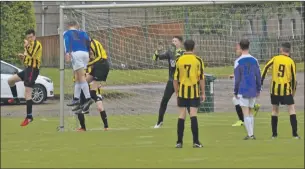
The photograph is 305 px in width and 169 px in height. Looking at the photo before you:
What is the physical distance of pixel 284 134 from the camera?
17188mm

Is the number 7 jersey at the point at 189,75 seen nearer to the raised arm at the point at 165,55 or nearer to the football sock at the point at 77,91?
the football sock at the point at 77,91

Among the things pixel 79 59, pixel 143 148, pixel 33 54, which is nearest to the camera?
pixel 143 148

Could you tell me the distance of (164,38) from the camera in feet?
75.8

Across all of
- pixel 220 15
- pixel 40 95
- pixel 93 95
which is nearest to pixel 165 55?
pixel 93 95

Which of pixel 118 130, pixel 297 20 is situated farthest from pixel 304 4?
pixel 118 130

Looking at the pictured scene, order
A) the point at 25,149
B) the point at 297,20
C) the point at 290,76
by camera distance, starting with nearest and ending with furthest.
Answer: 1. the point at 25,149
2. the point at 290,76
3. the point at 297,20

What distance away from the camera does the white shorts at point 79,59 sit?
17.0 meters

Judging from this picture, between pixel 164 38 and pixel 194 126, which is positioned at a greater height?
pixel 164 38

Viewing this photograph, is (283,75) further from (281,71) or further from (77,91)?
(77,91)

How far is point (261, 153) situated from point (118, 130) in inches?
241

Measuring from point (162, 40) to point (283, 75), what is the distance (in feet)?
25.5

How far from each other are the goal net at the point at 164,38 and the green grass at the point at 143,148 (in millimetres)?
2240

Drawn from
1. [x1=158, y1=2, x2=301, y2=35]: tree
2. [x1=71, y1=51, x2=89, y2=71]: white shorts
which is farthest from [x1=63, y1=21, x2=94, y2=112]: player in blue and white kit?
[x1=158, y1=2, x2=301, y2=35]: tree

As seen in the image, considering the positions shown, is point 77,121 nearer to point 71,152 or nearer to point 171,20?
point 171,20
